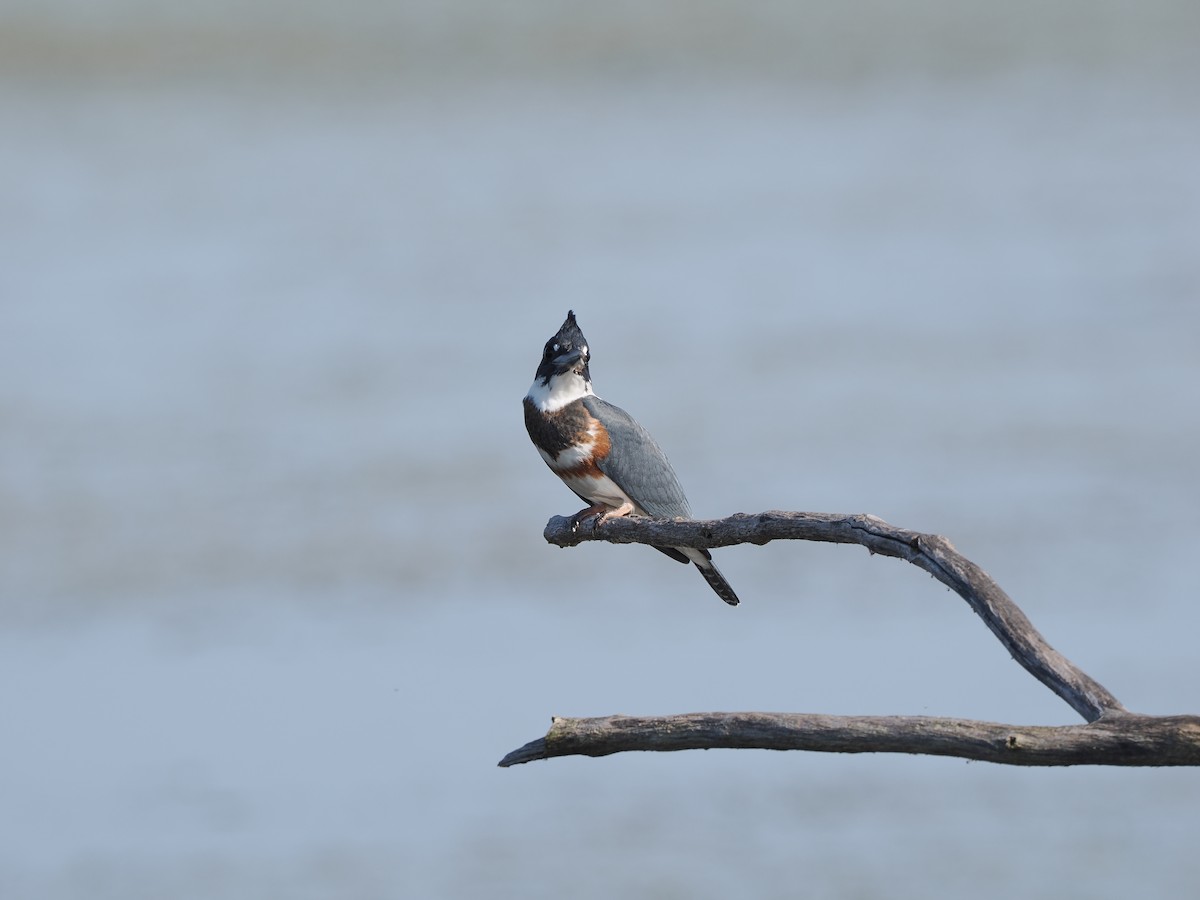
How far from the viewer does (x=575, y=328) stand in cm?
470

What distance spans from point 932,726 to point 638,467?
6.39 ft

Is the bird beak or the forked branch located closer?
the forked branch

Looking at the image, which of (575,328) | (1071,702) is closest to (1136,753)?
(1071,702)

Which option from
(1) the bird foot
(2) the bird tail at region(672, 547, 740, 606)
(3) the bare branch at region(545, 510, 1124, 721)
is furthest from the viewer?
(2) the bird tail at region(672, 547, 740, 606)

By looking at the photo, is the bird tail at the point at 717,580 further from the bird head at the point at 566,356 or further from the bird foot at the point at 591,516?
the bird head at the point at 566,356

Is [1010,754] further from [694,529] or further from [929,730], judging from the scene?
[694,529]

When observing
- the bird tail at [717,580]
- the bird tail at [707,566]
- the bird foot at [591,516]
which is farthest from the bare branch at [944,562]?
the bird tail at [717,580]

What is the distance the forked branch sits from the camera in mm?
2557

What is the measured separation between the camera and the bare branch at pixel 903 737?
2529 millimetres

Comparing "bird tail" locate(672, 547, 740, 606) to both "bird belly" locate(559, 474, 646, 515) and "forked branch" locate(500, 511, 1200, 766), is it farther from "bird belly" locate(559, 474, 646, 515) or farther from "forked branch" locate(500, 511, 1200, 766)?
"forked branch" locate(500, 511, 1200, 766)

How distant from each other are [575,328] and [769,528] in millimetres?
1691

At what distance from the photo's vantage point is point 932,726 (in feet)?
8.80

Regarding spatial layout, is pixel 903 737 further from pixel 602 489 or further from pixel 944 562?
pixel 602 489

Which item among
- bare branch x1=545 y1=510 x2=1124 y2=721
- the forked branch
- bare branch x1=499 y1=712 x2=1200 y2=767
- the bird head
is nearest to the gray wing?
the bird head
